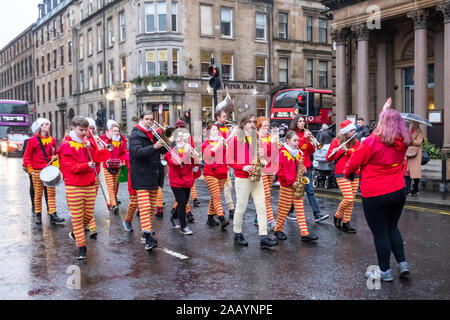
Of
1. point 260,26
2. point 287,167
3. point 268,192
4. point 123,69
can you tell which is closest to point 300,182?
point 287,167

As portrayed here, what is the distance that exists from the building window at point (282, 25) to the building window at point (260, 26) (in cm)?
155

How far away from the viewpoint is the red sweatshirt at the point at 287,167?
745 cm

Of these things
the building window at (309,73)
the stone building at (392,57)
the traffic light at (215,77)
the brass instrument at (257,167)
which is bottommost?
the brass instrument at (257,167)

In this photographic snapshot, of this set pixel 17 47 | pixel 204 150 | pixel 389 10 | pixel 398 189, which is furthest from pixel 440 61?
pixel 17 47

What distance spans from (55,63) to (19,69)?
16539mm

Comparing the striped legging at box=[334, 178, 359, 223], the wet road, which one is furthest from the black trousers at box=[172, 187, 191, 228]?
the striped legging at box=[334, 178, 359, 223]

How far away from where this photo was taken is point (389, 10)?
18609mm

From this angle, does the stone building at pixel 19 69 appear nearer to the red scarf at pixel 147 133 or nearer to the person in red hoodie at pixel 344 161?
the red scarf at pixel 147 133

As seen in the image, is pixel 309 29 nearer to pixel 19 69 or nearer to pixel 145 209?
pixel 145 209

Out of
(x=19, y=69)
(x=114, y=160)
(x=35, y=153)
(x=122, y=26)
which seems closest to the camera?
(x=35, y=153)

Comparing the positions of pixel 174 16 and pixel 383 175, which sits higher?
pixel 174 16

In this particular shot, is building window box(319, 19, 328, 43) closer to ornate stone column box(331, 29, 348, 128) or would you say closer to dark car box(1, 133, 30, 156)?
ornate stone column box(331, 29, 348, 128)

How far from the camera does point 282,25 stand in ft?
130

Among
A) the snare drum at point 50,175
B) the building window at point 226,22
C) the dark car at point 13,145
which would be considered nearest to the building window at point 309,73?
the building window at point 226,22
